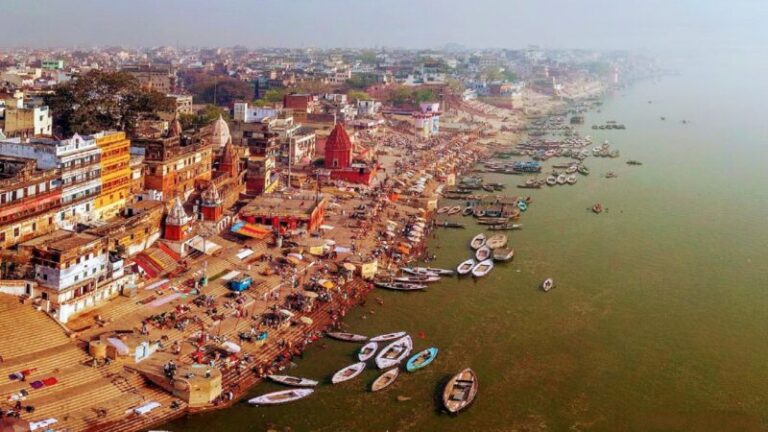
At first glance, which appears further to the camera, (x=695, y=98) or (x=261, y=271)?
(x=695, y=98)

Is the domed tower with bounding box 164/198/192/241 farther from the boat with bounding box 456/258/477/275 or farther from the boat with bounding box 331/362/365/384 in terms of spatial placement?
the boat with bounding box 456/258/477/275

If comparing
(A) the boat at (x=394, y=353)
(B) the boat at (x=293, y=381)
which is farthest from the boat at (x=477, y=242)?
(B) the boat at (x=293, y=381)

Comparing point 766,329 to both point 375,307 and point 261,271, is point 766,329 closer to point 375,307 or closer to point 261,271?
point 375,307

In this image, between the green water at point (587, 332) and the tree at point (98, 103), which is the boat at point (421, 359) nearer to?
the green water at point (587, 332)

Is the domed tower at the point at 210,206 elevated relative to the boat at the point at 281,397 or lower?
elevated

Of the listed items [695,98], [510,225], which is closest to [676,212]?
[510,225]

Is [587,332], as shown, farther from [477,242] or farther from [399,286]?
[477,242]
